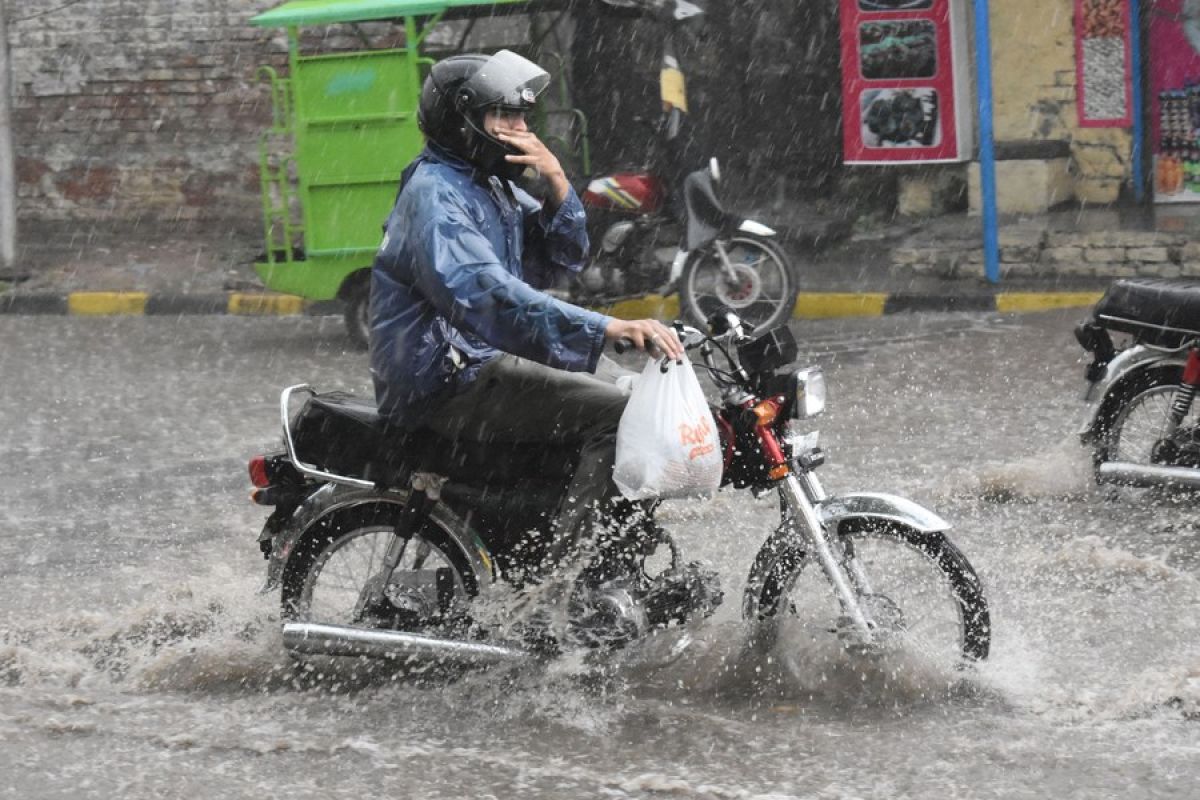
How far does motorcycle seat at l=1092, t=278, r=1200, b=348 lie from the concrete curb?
4.45 metres

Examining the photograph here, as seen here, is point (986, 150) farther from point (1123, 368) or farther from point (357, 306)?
point (1123, 368)

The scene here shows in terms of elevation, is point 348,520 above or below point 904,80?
below

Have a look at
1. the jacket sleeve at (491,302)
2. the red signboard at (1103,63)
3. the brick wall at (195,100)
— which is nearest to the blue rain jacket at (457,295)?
the jacket sleeve at (491,302)

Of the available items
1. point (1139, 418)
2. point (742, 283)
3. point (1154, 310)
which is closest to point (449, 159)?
point (1154, 310)

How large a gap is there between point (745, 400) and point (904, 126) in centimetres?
828

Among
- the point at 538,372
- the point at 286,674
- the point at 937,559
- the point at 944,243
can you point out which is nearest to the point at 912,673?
the point at 937,559

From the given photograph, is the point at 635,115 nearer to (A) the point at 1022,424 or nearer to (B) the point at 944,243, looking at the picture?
(B) the point at 944,243

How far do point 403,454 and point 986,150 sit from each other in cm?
756

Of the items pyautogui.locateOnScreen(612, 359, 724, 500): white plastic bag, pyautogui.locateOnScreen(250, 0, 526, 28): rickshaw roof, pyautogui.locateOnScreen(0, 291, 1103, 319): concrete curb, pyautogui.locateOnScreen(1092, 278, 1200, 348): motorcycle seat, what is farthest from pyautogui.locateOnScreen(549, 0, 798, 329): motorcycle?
pyautogui.locateOnScreen(612, 359, 724, 500): white plastic bag

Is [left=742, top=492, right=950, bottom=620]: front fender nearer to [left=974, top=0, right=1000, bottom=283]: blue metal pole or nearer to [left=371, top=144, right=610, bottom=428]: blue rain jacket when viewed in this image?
[left=371, top=144, right=610, bottom=428]: blue rain jacket

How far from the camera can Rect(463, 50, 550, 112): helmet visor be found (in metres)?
4.49

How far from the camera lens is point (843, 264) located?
41.4 ft

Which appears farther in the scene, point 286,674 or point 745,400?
point 286,674

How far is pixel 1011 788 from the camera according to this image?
4066 millimetres
